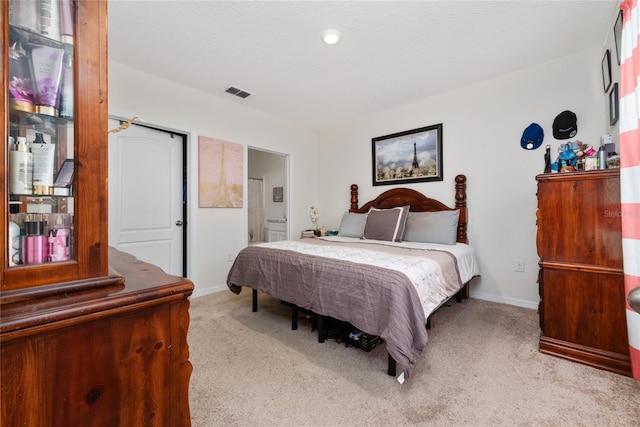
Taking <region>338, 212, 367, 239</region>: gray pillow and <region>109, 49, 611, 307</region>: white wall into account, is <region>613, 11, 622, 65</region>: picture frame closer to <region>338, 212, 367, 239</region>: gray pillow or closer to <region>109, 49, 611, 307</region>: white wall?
<region>109, 49, 611, 307</region>: white wall

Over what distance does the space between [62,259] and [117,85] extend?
9.12 feet

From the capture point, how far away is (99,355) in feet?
2.08

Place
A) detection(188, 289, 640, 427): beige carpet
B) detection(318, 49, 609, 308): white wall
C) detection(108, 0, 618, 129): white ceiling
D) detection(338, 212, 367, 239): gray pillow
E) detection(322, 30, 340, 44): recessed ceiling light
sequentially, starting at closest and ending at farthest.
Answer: detection(188, 289, 640, 427): beige carpet < detection(108, 0, 618, 129): white ceiling < detection(322, 30, 340, 44): recessed ceiling light < detection(318, 49, 609, 308): white wall < detection(338, 212, 367, 239): gray pillow

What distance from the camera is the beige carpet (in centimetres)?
137

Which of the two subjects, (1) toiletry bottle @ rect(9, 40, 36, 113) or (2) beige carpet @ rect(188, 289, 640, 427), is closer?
(1) toiletry bottle @ rect(9, 40, 36, 113)

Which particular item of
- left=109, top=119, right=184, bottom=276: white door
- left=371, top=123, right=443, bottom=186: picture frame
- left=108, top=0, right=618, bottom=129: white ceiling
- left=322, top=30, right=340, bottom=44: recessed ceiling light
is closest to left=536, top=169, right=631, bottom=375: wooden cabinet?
left=108, top=0, right=618, bottom=129: white ceiling

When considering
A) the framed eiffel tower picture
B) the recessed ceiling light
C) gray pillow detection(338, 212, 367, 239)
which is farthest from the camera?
gray pillow detection(338, 212, 367, 239)

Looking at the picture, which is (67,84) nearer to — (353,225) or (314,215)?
(353,225)

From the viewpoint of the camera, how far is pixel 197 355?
1.96 meters

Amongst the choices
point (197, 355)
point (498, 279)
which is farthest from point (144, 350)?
point (498, 279)

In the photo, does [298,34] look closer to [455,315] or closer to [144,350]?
[144,350]

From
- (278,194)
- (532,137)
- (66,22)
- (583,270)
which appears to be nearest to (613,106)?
(532,137)

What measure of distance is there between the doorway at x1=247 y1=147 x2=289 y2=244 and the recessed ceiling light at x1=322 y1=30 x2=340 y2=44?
2.89 meters

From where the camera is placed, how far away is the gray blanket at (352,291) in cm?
159
